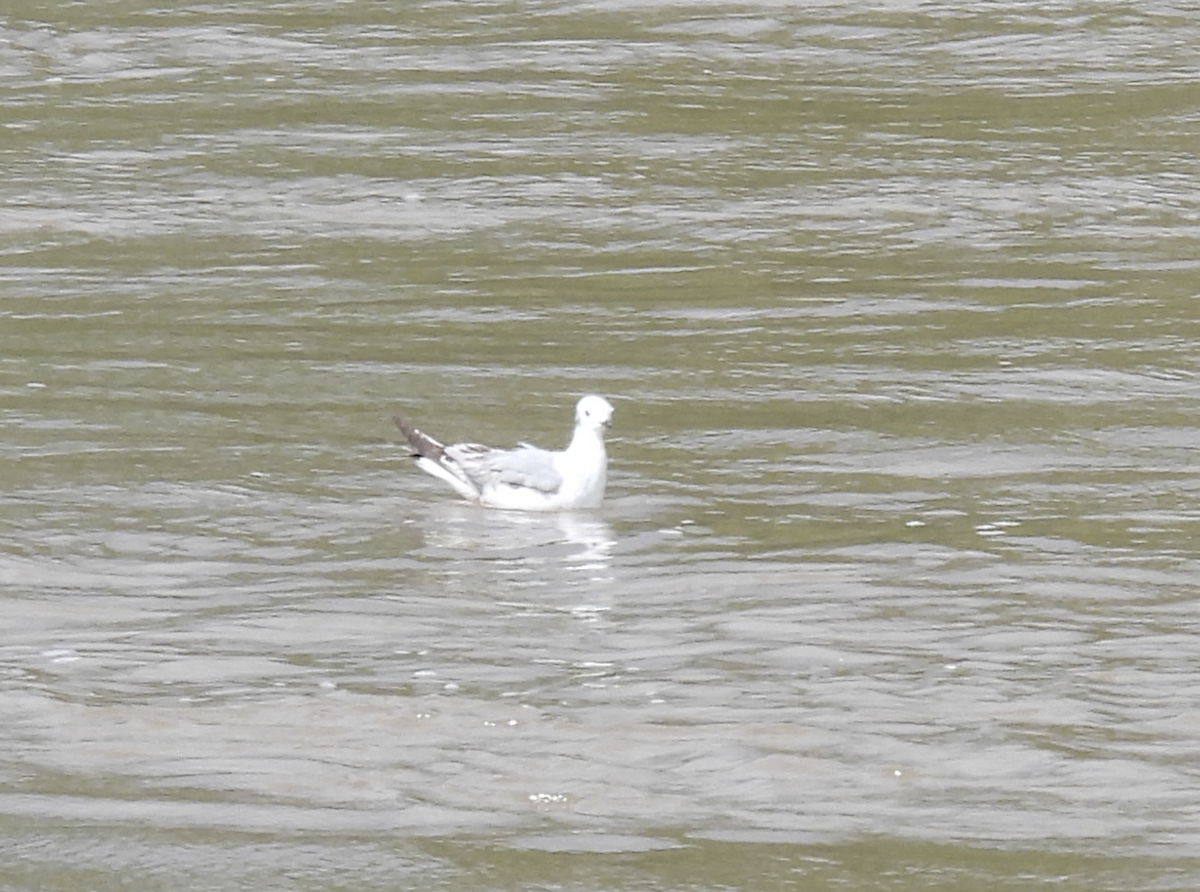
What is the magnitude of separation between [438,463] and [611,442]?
887 mm

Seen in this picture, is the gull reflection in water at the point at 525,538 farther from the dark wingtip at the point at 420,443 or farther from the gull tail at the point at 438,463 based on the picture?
the dark wingtip at the point at 420,443

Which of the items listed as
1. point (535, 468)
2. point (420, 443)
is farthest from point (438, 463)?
point (535, 468)

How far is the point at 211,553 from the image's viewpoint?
8.67 m

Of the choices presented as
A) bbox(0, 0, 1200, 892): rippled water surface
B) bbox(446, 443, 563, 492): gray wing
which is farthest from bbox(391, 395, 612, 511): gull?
bbox(0, 0, 1200, 892): rippled water surface

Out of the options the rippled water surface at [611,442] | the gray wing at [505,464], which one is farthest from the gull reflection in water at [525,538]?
the gray wing at [505,464]

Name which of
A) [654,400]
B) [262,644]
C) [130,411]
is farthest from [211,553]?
[654,400]

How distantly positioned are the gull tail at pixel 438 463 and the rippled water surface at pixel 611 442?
11 cm

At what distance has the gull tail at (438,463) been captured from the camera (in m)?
9.41

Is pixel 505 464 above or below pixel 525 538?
above

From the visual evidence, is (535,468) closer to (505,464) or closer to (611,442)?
(505,464)

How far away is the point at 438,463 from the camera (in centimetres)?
944

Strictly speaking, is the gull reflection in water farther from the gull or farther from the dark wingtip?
the dark wingtip

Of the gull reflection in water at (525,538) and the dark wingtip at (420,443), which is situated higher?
the dark wingtip at (420,443)

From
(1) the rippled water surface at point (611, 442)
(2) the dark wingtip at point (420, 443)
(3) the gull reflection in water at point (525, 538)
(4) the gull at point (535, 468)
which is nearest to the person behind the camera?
(1) the rippled water surface at point (611, 442)
